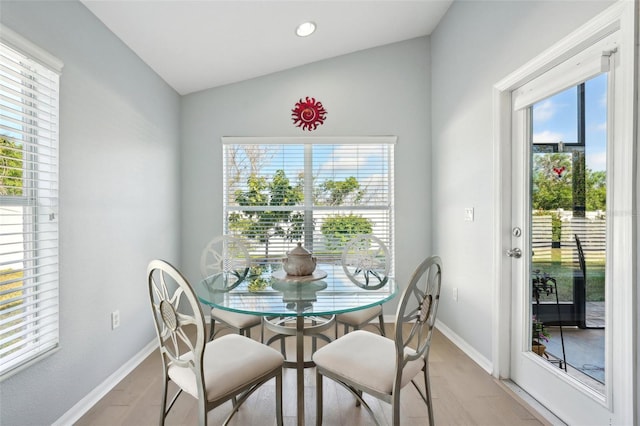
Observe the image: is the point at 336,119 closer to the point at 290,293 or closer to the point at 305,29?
the point at 305,29

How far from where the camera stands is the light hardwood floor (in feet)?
6.27

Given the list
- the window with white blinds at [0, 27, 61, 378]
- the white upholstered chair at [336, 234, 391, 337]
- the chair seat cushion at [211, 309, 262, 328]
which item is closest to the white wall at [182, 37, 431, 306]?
the white upholstered chair at [336, 234, 391, 337]

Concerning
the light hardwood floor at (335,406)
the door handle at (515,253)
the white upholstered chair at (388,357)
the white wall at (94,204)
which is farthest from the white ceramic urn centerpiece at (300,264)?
the door handle at (515,253)

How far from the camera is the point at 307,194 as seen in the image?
358cm

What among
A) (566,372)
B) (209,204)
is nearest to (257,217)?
(209,204)

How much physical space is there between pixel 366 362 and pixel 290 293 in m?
0.55

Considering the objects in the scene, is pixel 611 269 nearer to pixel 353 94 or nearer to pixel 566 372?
pixel 566 372

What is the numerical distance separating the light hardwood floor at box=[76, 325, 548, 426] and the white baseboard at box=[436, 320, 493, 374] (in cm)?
8

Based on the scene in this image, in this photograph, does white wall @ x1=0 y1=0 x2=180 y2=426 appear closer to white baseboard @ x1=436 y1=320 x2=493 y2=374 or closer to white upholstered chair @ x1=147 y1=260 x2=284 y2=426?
white upholstered chair @ x1=147 y1=260 x2=284 y2=426

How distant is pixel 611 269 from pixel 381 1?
2470 mm

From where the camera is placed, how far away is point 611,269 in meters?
1.58

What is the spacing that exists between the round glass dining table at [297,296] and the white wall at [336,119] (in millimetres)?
1370

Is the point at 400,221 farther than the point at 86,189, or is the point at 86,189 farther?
the point at 400,221

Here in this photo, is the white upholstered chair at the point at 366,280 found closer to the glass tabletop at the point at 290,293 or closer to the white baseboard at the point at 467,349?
the glass tabletop at the point at 290,293
